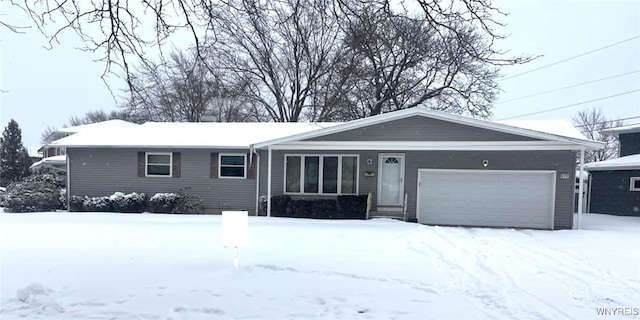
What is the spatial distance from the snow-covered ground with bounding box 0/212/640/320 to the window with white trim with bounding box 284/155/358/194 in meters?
4.90

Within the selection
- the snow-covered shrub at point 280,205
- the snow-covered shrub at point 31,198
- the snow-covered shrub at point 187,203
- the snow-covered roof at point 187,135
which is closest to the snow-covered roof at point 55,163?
the snow-covered shrub at point 31,198

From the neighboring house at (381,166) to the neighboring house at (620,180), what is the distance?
227 inches

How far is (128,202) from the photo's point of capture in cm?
1634

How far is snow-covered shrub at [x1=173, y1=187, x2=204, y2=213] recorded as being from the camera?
16.1 m

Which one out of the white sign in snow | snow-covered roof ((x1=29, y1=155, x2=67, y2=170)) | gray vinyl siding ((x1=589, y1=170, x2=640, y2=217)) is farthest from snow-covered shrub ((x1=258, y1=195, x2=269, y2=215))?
gray vinyl siding ((x1=589, y1=170, x2=640, y2=217))

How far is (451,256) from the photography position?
803 cm

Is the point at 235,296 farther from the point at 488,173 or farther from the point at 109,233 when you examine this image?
the point at 488,173

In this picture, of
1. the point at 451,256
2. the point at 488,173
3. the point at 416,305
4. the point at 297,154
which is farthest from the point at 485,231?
Result: the point at 416,305

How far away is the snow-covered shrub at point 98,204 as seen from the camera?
16.5m

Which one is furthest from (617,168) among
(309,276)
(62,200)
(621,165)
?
(62,200)

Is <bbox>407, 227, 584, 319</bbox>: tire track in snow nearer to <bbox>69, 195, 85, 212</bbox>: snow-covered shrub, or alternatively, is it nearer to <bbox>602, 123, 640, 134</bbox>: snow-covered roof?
<bbox>69, 195, 85, 212</bbox>: snow-covered shrub

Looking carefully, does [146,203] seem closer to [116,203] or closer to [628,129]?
[116,203]

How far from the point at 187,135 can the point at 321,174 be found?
5911 millimetres

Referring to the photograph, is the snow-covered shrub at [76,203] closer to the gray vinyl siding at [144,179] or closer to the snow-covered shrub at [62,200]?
the gray vinyl siding at [144,179]
